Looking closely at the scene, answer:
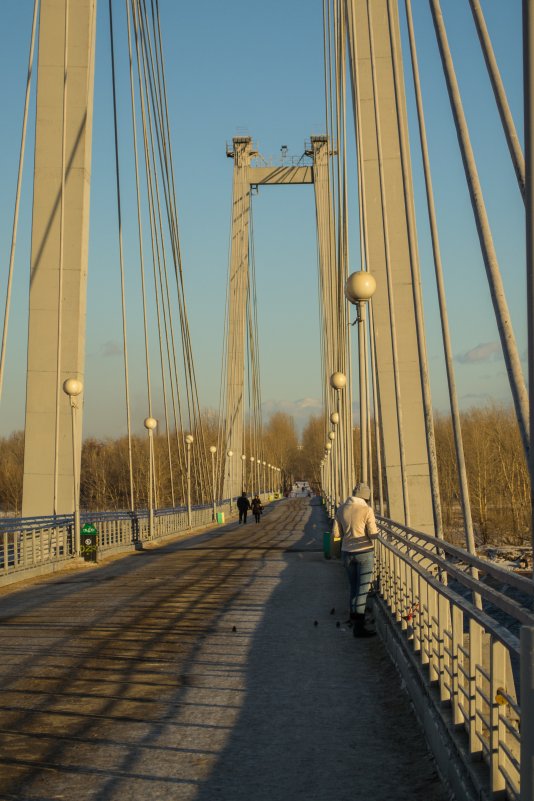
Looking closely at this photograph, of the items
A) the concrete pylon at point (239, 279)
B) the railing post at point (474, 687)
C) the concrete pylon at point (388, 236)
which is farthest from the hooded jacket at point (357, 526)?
the concrete pylon at point (239, 279)

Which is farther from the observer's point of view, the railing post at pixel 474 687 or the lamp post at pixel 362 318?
the lamp post at pixel 362 318

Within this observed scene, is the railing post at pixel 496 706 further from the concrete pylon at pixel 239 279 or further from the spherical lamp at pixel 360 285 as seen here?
the concrete pylon at pixel 239 279

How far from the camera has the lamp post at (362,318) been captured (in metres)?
13.6

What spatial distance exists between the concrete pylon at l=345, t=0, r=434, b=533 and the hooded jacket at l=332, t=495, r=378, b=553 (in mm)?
4942

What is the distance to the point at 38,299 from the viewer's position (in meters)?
21.2

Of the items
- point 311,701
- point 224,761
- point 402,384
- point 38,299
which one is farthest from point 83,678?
point 38,299

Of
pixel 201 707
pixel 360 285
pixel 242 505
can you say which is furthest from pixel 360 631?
pixel 242 505

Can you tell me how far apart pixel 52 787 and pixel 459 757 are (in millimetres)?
1924

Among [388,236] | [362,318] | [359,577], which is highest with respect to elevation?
[388,236]

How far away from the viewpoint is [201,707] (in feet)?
22.6

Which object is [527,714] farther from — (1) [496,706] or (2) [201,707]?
(2) [201,707]

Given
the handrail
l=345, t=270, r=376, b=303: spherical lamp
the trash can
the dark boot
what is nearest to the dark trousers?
the dark boot

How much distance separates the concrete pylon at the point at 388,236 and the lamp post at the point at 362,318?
514 millimetres

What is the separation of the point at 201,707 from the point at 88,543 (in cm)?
1592
